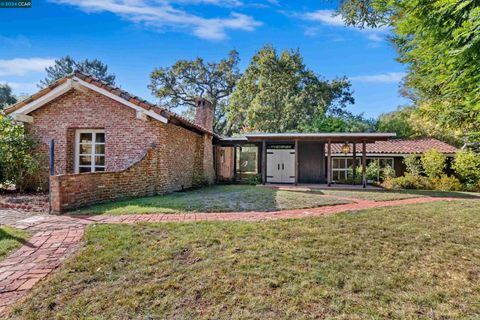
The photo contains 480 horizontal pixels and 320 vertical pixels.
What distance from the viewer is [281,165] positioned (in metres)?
16.9

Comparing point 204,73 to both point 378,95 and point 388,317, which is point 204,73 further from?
point 388,317

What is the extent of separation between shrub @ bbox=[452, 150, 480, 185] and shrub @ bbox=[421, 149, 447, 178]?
0.68 meters

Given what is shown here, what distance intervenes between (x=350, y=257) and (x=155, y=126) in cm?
716

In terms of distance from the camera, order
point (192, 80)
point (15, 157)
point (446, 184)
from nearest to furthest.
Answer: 1. point (15, 157)
2. point (446, 184)
3. point (192, 80)

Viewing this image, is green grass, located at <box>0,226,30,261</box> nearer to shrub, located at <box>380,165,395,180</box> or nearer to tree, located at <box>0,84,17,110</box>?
shrub, located at <box>380,165,395,180</box>

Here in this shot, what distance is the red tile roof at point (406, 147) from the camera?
16.6 m

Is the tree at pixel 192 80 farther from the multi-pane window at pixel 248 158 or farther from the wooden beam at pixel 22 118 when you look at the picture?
the wooden beam at pixel 22 118

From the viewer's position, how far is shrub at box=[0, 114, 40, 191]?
861cm

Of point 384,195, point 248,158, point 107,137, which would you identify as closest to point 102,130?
point 107,137

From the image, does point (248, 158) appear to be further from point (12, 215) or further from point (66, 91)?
point (12, 215)

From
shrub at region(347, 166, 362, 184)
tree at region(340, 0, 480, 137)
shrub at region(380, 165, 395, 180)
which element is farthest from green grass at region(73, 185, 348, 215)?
shrub at region(380, 165, 395, 180)

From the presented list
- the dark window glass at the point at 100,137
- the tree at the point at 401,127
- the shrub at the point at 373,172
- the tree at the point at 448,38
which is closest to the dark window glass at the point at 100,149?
the dark window glass at the point at 100,137

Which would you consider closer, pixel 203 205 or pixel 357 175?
pixel 203 205

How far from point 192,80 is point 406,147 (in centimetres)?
2172
